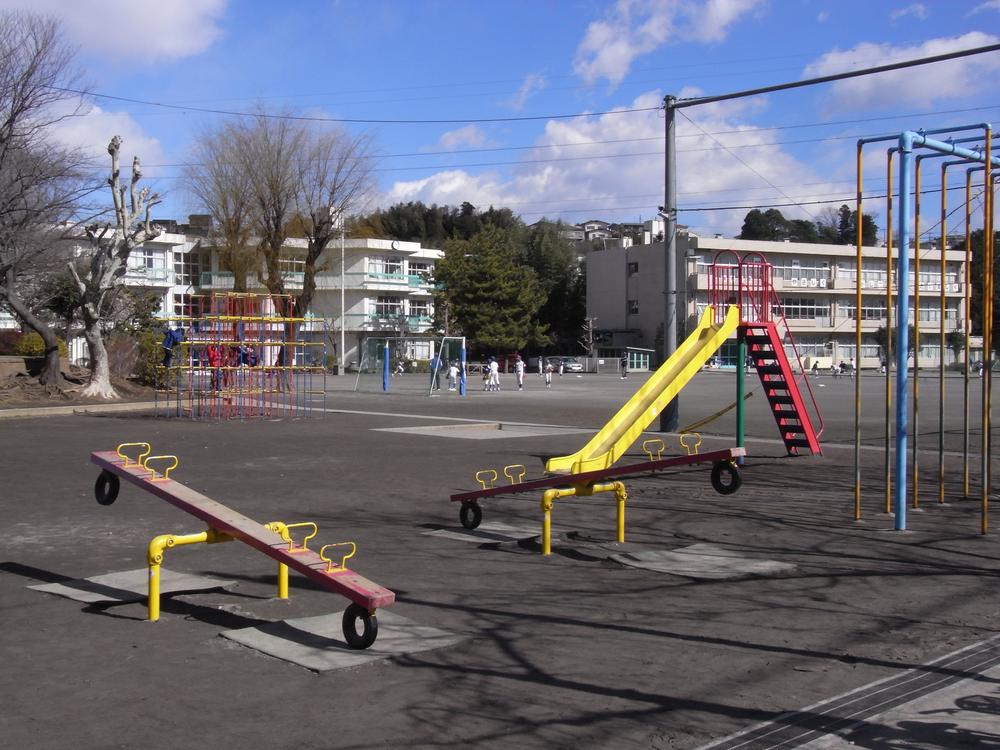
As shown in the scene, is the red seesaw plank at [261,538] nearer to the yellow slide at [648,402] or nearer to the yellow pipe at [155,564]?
the yellow pipe at [155,564]

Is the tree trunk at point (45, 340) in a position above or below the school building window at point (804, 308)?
below

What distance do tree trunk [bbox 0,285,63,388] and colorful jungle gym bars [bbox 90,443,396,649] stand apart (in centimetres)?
2712

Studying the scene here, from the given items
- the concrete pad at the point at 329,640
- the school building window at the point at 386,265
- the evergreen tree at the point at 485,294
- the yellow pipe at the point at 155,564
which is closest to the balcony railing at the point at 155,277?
the school building window at the point at 386,265

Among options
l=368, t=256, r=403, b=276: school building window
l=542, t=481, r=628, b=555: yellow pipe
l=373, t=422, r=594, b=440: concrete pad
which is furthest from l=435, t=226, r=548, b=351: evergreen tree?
l=542, t=481, r=628, b=555: yellow pipe

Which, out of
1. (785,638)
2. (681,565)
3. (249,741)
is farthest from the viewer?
(681,565)

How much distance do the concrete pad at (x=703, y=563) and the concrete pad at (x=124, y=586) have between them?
12.2 ft

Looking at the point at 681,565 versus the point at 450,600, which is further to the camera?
the point at 681,565

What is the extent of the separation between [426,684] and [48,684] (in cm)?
220

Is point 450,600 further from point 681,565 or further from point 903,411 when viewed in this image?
point 903,411

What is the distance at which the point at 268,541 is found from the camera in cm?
722

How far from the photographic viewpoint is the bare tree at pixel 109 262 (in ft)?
107

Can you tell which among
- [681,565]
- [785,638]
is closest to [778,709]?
[785,638]

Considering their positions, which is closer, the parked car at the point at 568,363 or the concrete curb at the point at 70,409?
the concrete curb at the point at 70,409

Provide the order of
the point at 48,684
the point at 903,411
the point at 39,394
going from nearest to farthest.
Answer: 1. the point at 48,684
2. the point at 903,411
3. the point at 39,394
